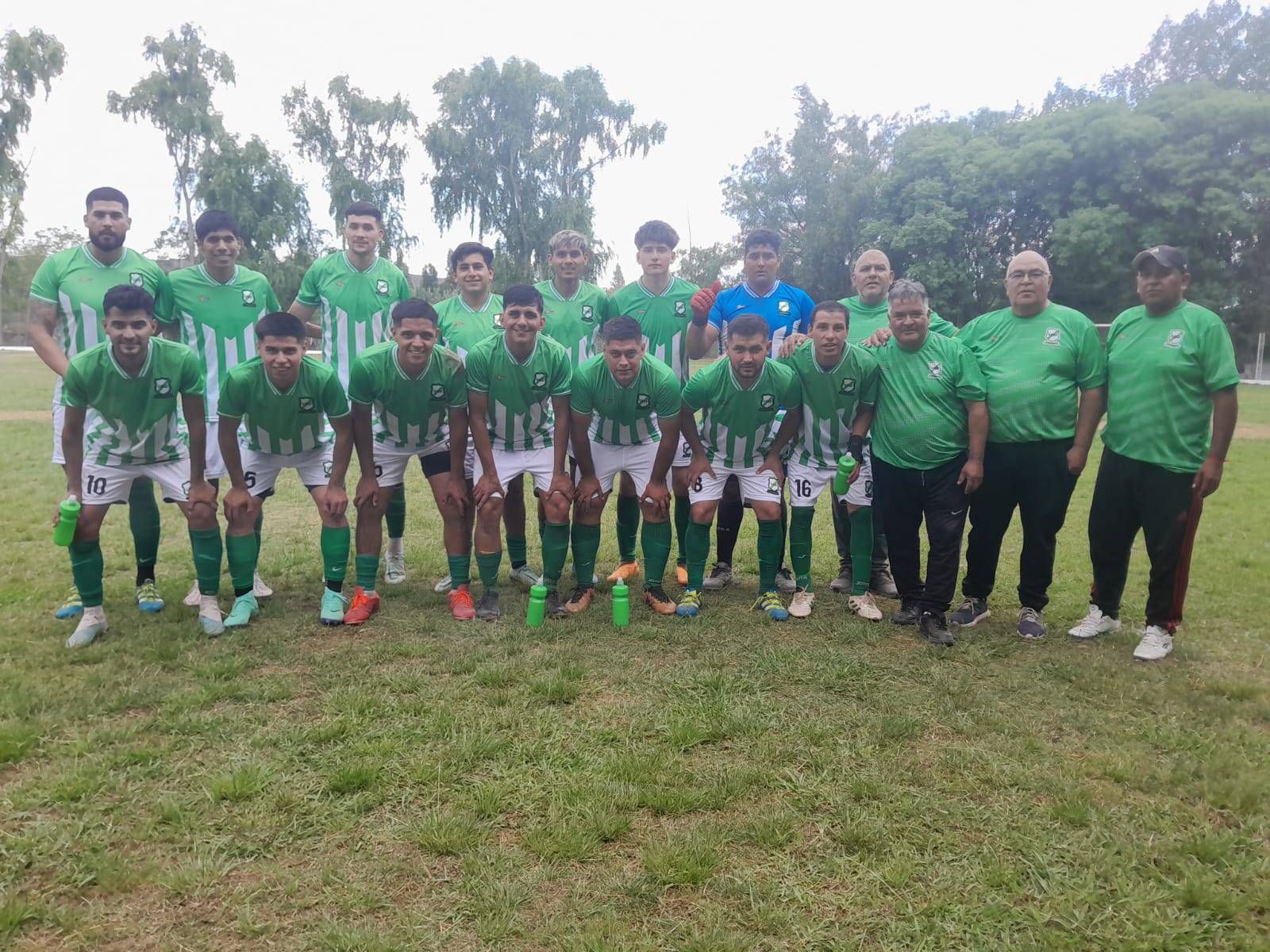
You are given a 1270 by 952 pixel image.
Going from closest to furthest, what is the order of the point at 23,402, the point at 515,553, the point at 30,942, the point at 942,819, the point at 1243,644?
the point at 30,942, the point at 942,819, the point at 1243,644, the point at 515,553, the point at 23,402

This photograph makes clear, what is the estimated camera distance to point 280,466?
5.45m

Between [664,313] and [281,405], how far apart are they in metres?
2.72

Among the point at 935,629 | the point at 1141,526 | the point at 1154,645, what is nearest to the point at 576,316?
the point at 935,629

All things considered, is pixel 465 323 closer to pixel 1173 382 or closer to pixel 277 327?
pixel 277 327

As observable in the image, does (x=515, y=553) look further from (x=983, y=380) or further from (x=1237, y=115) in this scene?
(x=1237, y=115)

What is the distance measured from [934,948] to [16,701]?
405cm

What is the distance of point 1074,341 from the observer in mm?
4918

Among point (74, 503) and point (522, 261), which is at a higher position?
point (522, 261)

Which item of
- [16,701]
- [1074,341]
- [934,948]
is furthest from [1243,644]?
[16,701]

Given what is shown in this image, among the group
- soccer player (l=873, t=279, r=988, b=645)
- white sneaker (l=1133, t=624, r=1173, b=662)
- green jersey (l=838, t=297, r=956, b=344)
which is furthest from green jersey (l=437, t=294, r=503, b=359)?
white sneaker (l=1133, t=624, r=1173, b=662)

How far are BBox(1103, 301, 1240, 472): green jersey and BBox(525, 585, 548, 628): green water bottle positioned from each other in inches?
142

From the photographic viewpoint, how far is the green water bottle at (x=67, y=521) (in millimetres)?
4551

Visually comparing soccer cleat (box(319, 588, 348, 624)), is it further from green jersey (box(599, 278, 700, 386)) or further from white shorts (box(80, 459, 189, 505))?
green jersey (box(599, 278, 700, 386))

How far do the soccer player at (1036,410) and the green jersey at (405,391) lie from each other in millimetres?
3374
